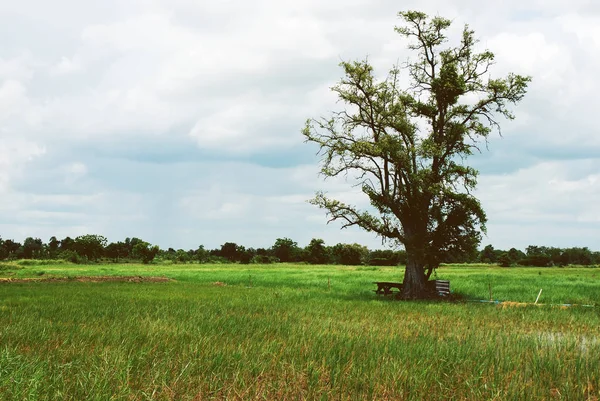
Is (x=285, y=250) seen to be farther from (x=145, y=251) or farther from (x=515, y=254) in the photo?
(x=515, y=254)

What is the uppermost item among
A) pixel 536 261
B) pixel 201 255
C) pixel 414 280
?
pixel 201 255

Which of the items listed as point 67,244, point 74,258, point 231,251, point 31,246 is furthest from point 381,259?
point 31,246

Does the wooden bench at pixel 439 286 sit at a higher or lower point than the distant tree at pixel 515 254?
lower

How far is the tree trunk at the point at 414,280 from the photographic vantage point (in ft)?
93.1

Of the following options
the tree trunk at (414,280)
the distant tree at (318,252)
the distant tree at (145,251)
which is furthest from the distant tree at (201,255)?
the tree trunk at (414,280)

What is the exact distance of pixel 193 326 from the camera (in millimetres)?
12094

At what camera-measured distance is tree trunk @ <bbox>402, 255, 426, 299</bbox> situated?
93.1 ft

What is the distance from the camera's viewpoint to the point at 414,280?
28531 millimetres

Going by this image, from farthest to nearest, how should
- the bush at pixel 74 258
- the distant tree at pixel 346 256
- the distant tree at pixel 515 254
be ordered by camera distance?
the distant tree at pixel 515 254, the distant tree at pixel 346 256, the bush at pixel 74 258

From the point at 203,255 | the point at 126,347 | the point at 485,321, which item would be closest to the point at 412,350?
the point at 126,347

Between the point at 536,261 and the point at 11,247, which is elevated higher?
the point at 11,247

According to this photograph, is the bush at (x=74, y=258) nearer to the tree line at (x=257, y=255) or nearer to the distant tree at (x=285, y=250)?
the tree line at (x=257, y=255)

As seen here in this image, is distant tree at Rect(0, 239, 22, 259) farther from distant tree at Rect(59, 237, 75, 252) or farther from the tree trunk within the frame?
the tree trunk

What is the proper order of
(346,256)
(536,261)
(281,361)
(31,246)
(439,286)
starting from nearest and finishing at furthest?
(281,361) < (439,286) < (536,261) < (346,256) < (31,246)
